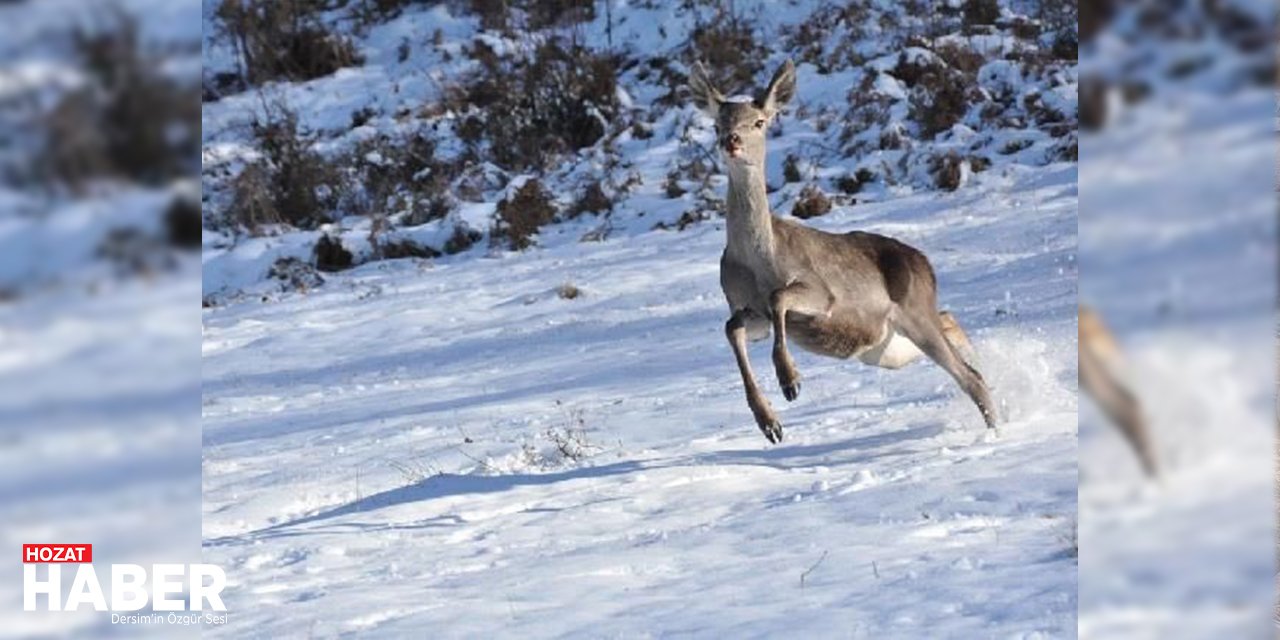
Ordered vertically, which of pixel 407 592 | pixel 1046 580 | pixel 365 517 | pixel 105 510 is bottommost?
pixel 365 517

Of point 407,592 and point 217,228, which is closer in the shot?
point 407,592

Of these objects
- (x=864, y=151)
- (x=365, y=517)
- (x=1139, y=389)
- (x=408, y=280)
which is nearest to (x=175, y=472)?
(x=1139, y=389)

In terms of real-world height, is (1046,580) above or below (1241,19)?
below

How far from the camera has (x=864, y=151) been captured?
64.0ft

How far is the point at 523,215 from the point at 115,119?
17.9 m

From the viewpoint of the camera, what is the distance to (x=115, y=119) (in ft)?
4.70

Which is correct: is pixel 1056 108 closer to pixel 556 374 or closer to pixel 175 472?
pixel 556 374

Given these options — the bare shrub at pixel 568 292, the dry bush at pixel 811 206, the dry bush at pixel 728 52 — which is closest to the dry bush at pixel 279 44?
the dry bush at pixel 728 52

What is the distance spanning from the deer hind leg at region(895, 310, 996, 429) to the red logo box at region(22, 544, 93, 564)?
6.95 metres

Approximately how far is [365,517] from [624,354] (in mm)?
5256

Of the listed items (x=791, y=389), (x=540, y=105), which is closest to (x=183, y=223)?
(x=791, y=389)

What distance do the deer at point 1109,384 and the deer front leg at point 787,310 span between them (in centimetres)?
655

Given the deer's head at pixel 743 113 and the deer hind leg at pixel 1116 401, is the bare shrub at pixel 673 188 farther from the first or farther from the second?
the deer hind leg at pixel 1116 401

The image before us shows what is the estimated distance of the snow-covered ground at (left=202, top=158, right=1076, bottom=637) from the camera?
5.36 m
